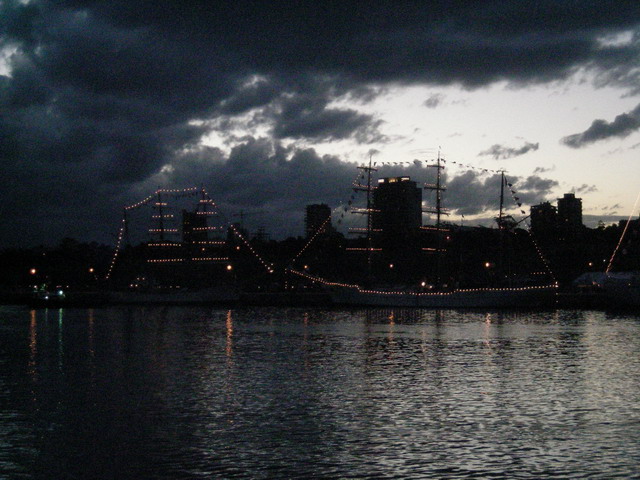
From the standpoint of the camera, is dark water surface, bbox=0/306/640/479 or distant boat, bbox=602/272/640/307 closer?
dark water surface, bbox=0/306/640/479

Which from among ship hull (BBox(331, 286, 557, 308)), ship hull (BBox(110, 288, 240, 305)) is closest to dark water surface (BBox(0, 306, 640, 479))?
ship hull (BBox(331, 286, 557, 308))

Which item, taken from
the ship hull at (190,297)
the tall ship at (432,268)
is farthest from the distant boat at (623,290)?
the ship hull at (190,297)

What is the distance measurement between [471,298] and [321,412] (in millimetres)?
101198

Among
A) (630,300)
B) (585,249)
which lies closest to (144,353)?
(630,300)

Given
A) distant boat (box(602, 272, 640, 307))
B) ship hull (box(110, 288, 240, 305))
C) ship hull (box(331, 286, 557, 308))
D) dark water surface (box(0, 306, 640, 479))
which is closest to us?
dark water surface (box(0, 306, 640, 479))

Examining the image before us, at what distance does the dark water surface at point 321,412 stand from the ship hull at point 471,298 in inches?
2821

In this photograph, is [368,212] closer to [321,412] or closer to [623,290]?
[623,290]

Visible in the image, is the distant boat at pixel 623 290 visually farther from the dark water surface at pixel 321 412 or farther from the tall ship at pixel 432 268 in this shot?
the dark water surface at pixel 321 412

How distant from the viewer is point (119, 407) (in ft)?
87.8

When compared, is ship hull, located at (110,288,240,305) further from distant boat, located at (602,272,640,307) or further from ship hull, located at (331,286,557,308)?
distant boat, located at (602,272,640,307)

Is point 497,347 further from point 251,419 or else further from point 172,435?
point 172,435

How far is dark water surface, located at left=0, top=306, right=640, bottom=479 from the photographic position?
1859cm

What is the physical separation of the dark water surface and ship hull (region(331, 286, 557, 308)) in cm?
7165

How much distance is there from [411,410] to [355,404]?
2210 millimetres
